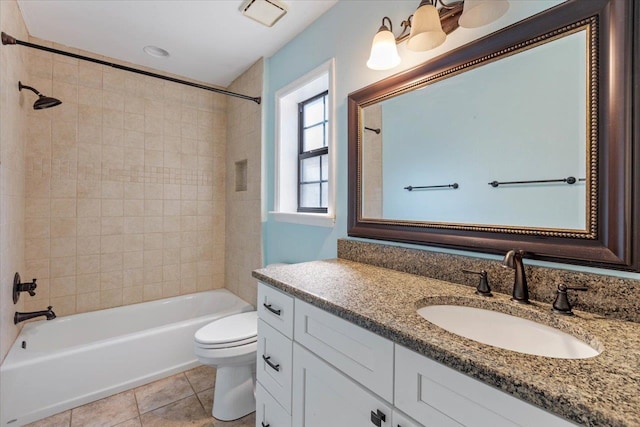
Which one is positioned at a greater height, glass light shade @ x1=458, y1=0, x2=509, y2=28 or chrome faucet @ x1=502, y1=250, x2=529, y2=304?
glass light shade @ x1=458, y1=0, x2=509, y2=28

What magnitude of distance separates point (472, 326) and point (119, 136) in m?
2.93

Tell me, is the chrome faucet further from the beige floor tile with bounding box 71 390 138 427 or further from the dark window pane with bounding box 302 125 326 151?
the beige floor tile with bounding box 71 390 138 427

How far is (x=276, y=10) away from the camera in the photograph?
1827 mm

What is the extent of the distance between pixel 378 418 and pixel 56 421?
2037 millimetres

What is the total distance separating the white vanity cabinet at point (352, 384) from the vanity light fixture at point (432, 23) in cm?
111

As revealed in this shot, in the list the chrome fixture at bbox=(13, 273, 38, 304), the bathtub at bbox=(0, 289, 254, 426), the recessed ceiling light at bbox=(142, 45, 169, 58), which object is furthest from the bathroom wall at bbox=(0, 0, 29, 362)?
the recessed ceiling light at bbox=(142, 45, 169, 58)

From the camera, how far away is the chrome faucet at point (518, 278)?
897mm

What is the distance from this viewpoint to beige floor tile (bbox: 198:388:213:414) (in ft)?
5.91

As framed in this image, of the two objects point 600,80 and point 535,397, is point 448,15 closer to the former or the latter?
point 600,80

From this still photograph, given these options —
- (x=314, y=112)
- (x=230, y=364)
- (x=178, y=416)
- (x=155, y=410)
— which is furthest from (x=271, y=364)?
(x=314, y=112)

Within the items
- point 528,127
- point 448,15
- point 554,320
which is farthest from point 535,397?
point 448,15

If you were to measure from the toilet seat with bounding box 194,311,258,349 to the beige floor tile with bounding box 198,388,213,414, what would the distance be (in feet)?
1.49

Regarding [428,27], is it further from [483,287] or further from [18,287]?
[18,287]

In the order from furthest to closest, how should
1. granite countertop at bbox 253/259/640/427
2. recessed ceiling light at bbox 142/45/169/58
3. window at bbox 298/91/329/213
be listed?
recessed ceiling light at bbox 142/45/169/58
window at bbox 298/91/329/213
granite countertop at bbox 253/259/640/427
